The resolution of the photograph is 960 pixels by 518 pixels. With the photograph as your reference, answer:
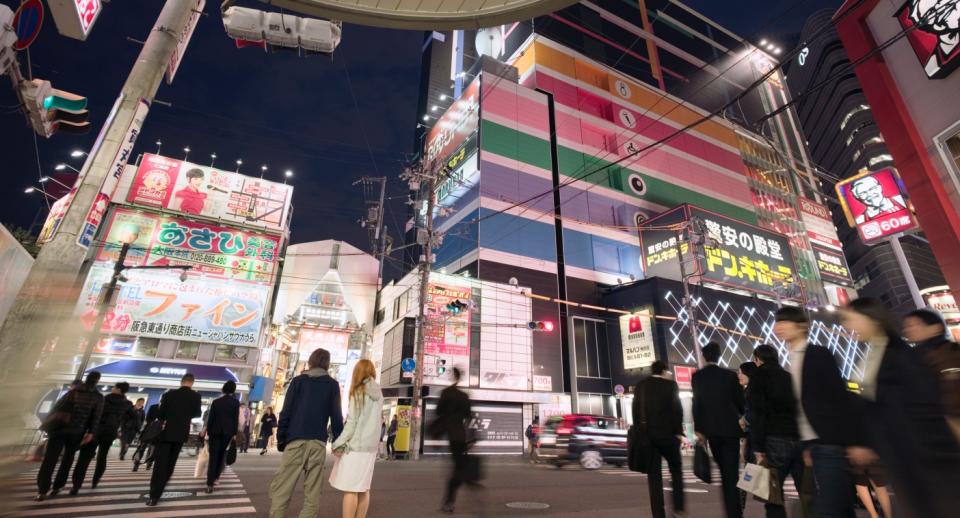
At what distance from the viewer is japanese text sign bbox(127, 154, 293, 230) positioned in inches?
1055

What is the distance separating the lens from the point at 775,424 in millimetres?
4234

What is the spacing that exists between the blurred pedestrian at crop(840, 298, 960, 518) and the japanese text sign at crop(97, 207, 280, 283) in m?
29.1

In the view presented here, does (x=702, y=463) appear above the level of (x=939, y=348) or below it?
below

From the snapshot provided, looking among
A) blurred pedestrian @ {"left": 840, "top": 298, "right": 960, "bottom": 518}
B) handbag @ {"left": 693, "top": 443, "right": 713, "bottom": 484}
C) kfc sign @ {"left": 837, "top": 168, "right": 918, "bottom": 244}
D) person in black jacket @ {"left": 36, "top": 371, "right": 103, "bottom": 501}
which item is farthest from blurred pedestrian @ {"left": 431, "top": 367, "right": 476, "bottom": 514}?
kfc sign @ {"left": 837, "top": 168, "right": 918, "bottom": 244}

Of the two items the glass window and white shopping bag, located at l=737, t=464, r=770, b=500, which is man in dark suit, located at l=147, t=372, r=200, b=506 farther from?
the glass window

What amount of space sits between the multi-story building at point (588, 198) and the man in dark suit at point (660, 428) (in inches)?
543

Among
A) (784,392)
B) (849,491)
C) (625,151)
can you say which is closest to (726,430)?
(784,392)

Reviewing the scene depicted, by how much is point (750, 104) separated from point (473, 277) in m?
51.1

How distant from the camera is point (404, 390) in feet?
73.6

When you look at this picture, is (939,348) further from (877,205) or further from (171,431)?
(877,205)

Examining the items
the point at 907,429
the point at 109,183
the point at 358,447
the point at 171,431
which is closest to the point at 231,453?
the point at 171,431

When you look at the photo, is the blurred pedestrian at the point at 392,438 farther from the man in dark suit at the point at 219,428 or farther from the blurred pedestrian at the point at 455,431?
the blurred pedestrian at the point at 455,431

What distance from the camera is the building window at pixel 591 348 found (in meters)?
26.9

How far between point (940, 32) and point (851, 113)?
7501cm
